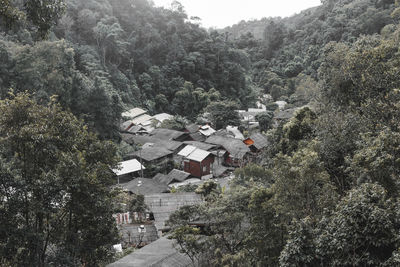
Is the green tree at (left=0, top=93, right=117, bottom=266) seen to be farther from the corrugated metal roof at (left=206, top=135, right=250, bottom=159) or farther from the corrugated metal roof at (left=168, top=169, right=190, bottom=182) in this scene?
the corrugated metal roof at (left=206, top=135, right=250, bottom=159)

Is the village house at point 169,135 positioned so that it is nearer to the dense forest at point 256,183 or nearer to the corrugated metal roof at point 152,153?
the corrugated metal roof at point 152,153

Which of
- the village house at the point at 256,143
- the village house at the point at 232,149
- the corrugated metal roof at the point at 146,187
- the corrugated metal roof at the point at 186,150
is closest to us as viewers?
the corrugated metal roof at the point at 146,187

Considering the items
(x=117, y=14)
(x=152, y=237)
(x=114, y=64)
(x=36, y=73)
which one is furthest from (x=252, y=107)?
(x=152, y=237)

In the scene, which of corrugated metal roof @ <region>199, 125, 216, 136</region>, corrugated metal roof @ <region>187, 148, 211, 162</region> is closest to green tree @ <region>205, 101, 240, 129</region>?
corrugated metal roof @ <region>199, 125, 216, 136</region>

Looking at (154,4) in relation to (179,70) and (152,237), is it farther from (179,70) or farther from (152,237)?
(152,237)

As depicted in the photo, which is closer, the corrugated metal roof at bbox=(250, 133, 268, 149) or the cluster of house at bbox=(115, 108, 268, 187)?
the cluster of house at bbox=(115, 108, 268, 187)

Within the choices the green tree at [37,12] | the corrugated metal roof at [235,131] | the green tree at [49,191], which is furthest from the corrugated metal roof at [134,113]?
the green tree at [37,12]
